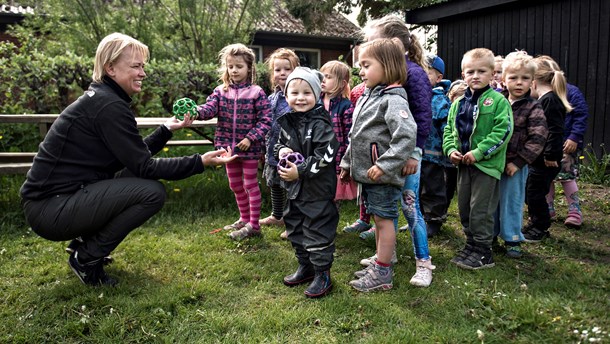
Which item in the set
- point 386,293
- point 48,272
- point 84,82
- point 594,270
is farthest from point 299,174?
point 84,82

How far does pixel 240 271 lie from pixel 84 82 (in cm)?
459

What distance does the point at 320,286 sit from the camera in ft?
10.4

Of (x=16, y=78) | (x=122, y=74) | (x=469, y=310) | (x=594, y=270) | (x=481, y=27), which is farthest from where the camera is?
(x=481, y=27)

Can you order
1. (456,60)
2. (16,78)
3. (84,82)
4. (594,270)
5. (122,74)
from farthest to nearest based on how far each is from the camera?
(456,60), (84,82), (16,78), (594,270), (122,74)

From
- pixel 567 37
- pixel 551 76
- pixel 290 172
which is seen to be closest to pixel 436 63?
pixel 551 76

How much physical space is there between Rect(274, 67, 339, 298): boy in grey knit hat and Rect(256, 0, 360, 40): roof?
52.2 feet

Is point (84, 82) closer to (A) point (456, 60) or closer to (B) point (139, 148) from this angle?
(B) point (139, 148)

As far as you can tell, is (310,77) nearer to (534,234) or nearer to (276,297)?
(276,297)

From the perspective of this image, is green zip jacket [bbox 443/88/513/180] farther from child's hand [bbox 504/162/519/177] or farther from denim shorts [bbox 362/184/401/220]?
denim shorts [bbox 362/184/401/220]

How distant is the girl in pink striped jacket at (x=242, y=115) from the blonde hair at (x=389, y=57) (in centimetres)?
155

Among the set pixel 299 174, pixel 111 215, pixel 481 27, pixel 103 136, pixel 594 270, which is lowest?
pixel 594 270

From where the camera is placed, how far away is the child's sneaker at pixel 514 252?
3900 millimetres

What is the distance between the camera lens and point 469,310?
9.37 ft

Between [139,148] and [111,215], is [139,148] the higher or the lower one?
the higher one
